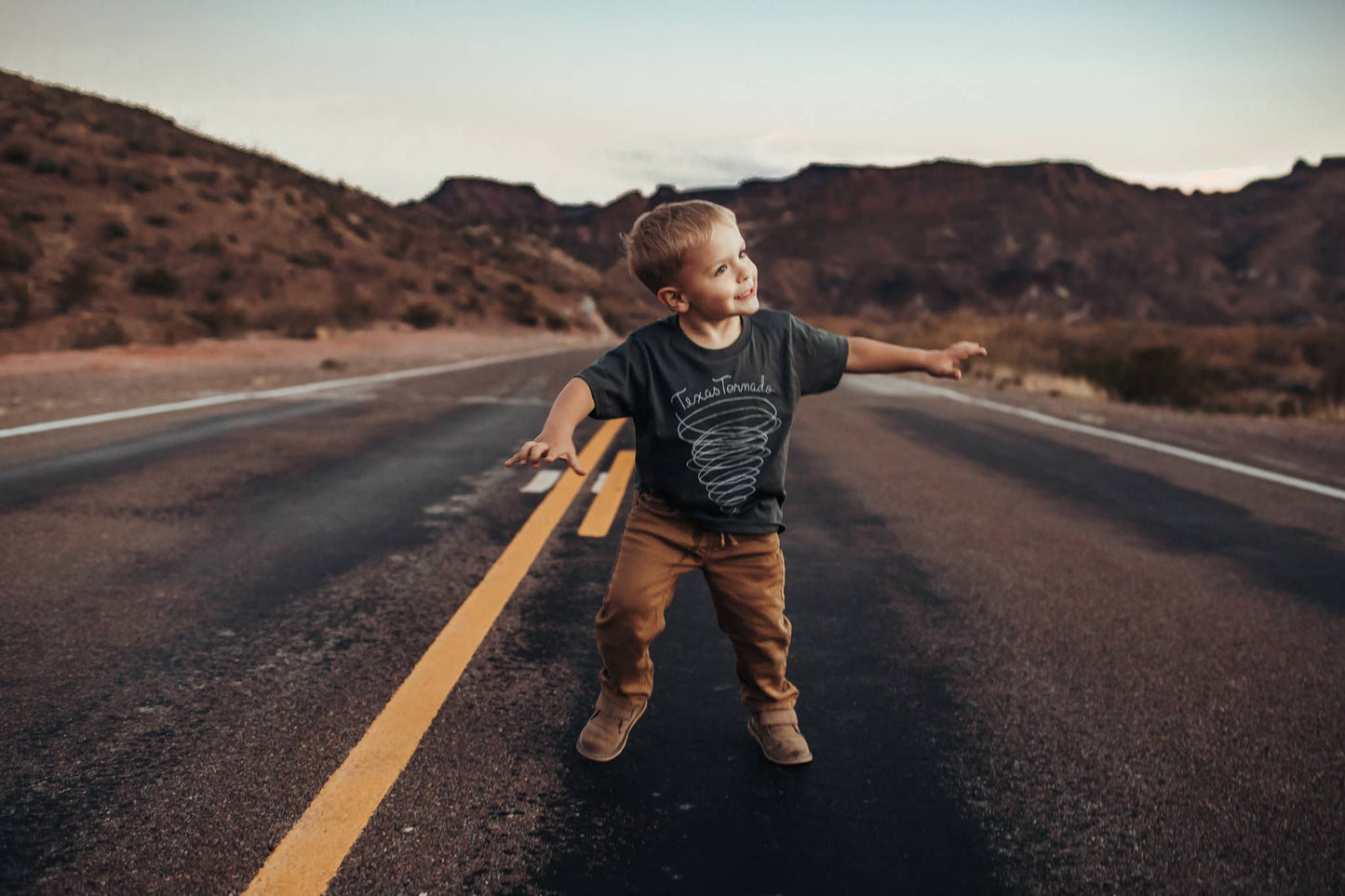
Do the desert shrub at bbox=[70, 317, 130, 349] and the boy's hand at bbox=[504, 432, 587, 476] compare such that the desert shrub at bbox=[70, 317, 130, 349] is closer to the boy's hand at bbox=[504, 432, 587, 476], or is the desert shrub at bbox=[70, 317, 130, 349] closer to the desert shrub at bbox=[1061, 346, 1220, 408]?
the desert shrub at bbox=[1061, 346, 1220, 408]

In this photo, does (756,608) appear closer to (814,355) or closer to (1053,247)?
(814,355)

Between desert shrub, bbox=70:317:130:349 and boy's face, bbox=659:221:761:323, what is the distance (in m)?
21.8

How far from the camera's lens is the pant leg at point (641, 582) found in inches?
107

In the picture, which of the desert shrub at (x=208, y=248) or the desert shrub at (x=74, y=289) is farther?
the desert shrub at (x=208, y=248)

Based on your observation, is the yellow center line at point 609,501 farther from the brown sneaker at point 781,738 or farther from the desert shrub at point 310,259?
the desert shrub at point 310,259

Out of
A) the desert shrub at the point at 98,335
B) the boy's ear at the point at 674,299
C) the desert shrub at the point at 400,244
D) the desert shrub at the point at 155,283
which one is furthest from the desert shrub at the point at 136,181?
the boy's ear at the point at 674,299

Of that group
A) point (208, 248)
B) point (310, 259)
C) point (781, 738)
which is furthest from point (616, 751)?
point (310, 259)

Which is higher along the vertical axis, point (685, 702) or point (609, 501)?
point (685, 702)

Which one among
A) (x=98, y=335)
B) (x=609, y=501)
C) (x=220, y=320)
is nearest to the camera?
(x=609, y=501)

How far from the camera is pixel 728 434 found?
276cm

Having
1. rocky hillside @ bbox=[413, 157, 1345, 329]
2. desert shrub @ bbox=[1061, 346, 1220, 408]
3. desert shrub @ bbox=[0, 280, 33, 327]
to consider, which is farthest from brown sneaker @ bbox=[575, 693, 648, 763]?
rocky hillside @ bbox=[413, 157, 1345, 329]

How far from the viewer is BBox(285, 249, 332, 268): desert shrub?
3688 centimetres

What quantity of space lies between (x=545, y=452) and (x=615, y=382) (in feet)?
1.18

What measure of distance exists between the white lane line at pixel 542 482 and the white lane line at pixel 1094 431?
5.98 meters
